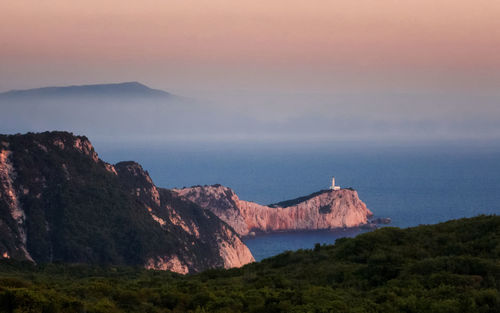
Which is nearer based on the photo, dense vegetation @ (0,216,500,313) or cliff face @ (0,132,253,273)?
dense vegetation @ (0,216,500,313)

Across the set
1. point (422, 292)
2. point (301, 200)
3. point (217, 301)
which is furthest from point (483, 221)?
point (301, 200)

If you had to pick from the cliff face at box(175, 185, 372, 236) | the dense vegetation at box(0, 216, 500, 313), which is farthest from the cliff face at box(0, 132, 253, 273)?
the cliff face at box(175, 185, 372, 236)

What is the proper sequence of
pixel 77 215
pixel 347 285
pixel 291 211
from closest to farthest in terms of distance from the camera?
pixel 347 285, pixel 77 215, pixel 291 211

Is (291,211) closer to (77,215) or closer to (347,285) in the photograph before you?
(77,215)

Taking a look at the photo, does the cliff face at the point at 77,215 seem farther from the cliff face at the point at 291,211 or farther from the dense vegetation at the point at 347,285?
the cliff face at the point at 291,211

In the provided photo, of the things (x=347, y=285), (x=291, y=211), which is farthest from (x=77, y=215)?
(x=291, y=211)

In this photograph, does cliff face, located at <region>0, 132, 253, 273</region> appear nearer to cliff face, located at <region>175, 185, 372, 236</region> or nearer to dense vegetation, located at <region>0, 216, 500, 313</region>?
dense vegetation, located at <region>0, 216, 500, 313</region>

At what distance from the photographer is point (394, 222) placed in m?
151

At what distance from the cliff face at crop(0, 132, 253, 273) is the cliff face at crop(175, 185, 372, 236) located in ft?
170

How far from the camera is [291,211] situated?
5812 inches

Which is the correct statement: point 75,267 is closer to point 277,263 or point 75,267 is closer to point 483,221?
point 277,263

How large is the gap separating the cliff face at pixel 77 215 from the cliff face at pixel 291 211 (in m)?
51.9

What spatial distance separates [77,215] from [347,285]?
1915 inches

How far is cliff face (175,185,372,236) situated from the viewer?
5458 inches
